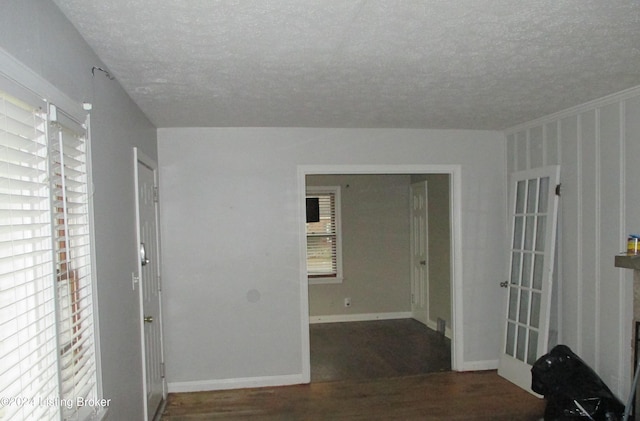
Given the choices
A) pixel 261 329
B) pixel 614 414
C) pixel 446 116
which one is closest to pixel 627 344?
pixel 614 414

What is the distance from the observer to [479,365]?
4359 millimetres

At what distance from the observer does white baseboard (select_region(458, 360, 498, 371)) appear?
14.2ft

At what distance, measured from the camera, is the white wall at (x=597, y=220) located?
118 inches

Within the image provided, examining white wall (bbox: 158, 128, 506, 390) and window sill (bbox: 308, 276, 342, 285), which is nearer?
white wall (bbox: 158, 128, 506, 390)

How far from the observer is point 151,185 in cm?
355

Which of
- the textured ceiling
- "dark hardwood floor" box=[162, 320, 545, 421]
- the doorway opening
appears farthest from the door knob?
the doorway opening

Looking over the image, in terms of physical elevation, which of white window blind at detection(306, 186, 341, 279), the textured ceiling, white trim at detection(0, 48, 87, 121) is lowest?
white window blind at detection(306, 186, 341, 279)

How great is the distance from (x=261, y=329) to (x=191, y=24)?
2.92 metres

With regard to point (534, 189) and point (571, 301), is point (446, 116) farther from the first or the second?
point (571, 301)

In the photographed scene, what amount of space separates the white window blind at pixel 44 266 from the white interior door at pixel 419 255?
508 cm

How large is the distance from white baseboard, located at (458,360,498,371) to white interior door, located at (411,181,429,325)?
188 cm

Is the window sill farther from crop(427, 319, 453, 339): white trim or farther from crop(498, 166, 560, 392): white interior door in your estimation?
crop(498, 166, 560, 392): white interior door

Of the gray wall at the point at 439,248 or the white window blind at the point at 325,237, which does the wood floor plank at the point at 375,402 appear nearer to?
the gray wall at the point at 439,248

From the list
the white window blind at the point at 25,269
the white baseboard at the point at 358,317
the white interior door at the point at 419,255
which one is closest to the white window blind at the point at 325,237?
the white baseboard at the point at 358,317
